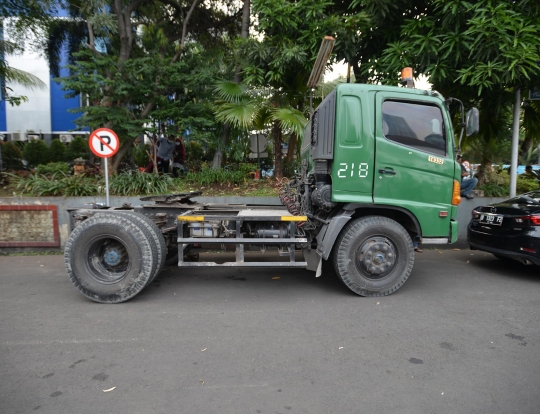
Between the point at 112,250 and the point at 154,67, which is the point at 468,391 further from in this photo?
the point at 154,67

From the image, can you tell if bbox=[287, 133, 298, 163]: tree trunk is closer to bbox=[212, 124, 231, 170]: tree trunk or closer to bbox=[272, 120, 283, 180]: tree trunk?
bbox=[272, 120, 283, 180]: tree trunk

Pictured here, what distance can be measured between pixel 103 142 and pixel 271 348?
4.93 meters

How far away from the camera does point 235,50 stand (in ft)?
29.1

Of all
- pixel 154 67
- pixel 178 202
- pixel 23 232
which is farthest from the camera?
pixel 154 67

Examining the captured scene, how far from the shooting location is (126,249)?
468 cm

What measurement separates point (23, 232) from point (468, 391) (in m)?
7.82

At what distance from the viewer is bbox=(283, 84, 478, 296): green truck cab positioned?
15.3ft

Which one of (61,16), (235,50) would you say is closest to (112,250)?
(235,50)

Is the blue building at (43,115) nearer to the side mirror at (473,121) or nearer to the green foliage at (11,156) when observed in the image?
the green foliage at (11,156)

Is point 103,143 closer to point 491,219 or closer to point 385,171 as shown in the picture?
point 385,171

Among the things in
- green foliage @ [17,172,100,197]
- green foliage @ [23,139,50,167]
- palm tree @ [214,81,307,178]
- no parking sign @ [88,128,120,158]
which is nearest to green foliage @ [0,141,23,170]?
green foliage @ [23,139,50,167]

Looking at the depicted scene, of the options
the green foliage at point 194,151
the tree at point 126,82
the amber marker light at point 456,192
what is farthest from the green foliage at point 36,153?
the amber marker light at point 456,192

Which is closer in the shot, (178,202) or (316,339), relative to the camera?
(316,339)

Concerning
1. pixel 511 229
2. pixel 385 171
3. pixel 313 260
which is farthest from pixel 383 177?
pixel 511 229
